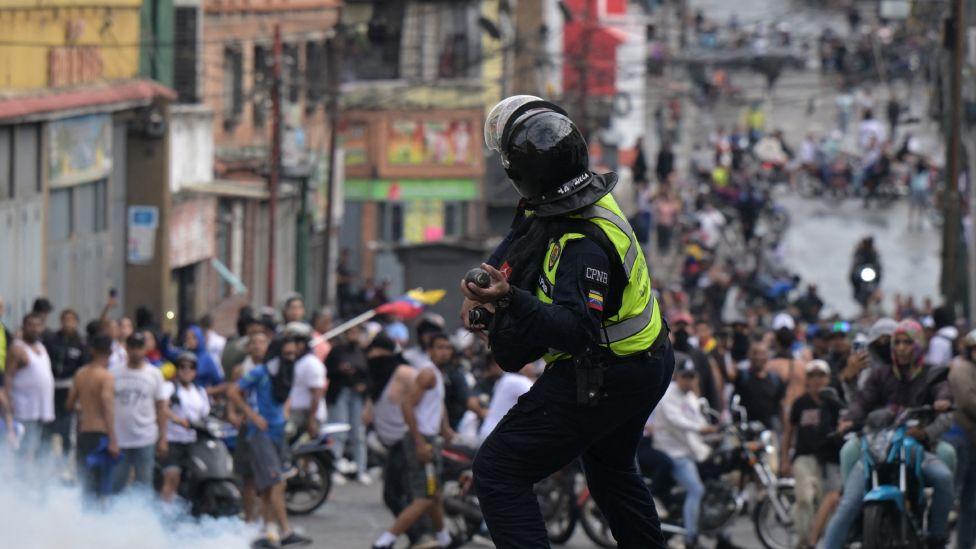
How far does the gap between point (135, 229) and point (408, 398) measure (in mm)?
16256

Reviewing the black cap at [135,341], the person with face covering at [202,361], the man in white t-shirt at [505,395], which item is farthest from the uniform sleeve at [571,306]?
the person with face covering at [202,361]

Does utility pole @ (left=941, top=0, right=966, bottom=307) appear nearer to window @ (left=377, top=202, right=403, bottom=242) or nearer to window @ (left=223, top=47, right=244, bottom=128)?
window @ (left=223, top=47, right=244, bottom=128)

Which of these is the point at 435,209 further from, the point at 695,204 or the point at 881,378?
the point at 881,378

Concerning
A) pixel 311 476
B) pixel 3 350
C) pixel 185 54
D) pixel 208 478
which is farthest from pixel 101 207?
pixel 208 478

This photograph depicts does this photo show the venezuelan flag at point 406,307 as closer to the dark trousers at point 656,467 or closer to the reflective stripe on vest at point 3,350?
the reflective stripe on vest at point 3,350

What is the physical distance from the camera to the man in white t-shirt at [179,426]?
1516 centimetres

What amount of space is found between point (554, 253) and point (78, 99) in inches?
799

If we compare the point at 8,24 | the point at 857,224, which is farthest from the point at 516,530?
the point at 857,224

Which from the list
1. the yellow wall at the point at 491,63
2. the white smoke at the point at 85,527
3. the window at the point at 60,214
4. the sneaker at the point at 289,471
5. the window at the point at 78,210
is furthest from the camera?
the yellow wall at the point at 491,63

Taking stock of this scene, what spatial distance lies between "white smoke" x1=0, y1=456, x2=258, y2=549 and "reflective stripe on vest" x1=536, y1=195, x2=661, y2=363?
2270 mm

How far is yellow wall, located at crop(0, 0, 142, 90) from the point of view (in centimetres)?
2397

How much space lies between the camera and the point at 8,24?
2392cm

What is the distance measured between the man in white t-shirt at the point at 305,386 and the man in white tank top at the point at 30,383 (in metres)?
1.86

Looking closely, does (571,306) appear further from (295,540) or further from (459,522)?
(459,522)
